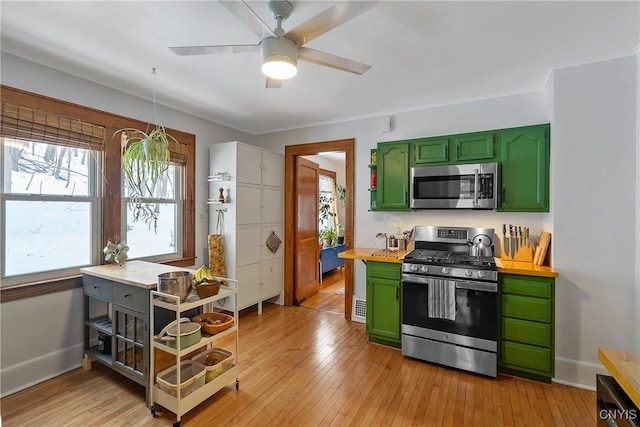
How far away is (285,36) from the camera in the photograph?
158 cm

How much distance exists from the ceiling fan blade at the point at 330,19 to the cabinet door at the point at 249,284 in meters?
2.80

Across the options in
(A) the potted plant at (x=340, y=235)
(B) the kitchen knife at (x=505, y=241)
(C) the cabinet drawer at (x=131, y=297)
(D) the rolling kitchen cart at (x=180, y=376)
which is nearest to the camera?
(D) the rolling kitchen cart at (x=180, y=376)

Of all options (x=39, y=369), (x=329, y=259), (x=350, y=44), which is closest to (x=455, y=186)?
(x=350, y=44)

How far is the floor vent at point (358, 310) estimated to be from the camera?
3.72 meters

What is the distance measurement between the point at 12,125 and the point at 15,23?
743mm

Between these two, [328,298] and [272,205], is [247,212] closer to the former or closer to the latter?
[272,205]

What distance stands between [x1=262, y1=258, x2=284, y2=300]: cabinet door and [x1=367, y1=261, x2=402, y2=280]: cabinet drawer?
1607 millimetres

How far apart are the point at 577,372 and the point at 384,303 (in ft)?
5.24

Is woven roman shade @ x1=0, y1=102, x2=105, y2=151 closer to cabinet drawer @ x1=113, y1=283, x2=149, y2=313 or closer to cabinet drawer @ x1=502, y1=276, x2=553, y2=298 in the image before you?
cabinet drawer @ x1=113, y1=283, x2=149, y2=313

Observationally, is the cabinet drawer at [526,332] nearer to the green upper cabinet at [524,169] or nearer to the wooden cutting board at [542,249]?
the wooden cutting board at [542,249]

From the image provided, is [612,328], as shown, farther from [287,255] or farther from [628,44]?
[287,255]

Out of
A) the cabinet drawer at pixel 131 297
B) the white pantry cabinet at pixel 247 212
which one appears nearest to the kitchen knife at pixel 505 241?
the white pantry cabinet at pixel 247 212

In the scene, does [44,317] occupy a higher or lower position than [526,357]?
higher

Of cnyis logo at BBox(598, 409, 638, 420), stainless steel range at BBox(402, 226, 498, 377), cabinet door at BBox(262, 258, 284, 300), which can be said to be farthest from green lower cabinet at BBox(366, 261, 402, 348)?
cnyis logo at BBox(598, 409, 638, 420)
